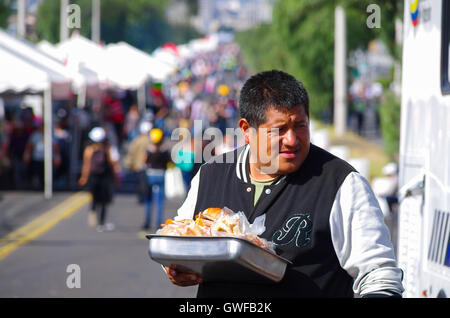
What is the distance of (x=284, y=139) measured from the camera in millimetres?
3238

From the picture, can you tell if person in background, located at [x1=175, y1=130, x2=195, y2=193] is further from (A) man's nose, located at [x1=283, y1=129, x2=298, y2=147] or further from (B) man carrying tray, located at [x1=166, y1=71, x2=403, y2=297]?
(A) man's nose, located at [x1=283, y1=129, x2=298, y2=147]

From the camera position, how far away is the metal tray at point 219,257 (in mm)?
2914

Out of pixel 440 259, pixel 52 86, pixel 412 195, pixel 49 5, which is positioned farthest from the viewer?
pixel 49 5

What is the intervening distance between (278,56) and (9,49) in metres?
24.6

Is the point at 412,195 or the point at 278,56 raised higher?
the point at 278,56

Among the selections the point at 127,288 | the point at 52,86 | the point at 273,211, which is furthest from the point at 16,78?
the point at 273,211

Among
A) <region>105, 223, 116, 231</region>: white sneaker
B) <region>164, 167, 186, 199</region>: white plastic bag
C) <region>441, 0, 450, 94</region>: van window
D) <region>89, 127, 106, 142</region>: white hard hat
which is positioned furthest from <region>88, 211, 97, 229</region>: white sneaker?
<region>441, 0, 450, 94</region>: van window

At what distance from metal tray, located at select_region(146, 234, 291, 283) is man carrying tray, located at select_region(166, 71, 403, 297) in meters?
0.11

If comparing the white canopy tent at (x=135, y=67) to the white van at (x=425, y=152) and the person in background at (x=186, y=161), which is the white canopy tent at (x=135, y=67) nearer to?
the person in background at (x=186, y=161)

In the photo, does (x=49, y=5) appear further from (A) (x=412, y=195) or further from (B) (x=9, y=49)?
(A) (x=412, y=195)

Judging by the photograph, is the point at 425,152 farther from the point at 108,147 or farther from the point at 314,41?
the point at 314,41

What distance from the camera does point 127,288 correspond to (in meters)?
9.28

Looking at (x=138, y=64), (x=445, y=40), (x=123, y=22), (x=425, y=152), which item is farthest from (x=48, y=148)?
(x=123, y=22)

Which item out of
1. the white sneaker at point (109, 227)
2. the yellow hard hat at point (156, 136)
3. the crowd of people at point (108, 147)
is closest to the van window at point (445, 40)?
the crowd of people at point (108, 147)
